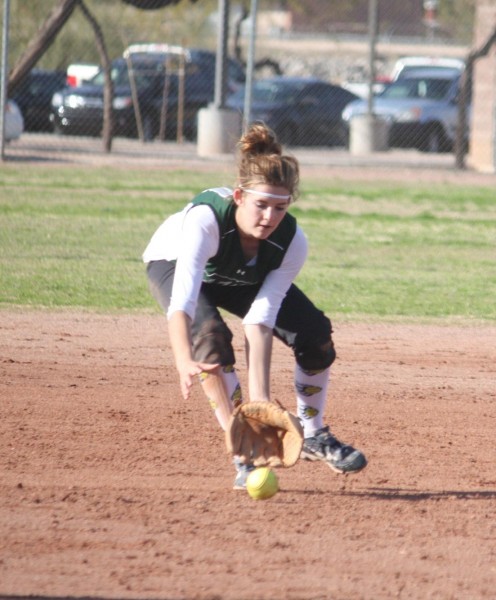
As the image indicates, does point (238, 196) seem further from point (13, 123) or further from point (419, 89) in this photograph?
point (419, 89)

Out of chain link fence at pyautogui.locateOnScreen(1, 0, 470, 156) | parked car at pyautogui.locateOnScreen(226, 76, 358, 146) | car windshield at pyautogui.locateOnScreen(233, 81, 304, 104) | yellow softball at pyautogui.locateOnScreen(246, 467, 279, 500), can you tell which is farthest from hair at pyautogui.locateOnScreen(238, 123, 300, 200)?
car windshield at pyautogui.locateOnScreen(233, 81, 304, 104)

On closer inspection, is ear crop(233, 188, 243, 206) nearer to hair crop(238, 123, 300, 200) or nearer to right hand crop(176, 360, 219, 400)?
hair crop(238, 123, 300, 200)

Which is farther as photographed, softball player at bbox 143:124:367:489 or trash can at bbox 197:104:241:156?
trash can at bbox 197:104:241:156

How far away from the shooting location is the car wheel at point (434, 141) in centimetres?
2369

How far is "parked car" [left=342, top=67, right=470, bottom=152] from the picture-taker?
23328 millimetres

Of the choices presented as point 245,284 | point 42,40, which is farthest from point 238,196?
point 42,40

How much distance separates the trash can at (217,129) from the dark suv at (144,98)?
164 inches

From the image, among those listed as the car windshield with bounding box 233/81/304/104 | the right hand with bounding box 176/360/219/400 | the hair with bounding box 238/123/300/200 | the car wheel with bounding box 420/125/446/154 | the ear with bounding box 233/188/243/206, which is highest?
the hair with bounding box 238/123/300/200

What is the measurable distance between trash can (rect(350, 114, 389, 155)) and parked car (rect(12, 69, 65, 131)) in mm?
6107

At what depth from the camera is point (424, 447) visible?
546 cm

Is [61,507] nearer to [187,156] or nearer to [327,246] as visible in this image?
[327,246]

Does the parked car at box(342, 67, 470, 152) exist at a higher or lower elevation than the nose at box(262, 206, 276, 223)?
lower

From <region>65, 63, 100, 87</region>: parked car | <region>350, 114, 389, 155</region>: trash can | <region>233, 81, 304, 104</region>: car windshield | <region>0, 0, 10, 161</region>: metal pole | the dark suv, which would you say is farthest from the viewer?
<region>65, 63, 100, 87</region>: parked car

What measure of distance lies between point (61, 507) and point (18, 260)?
624cm
